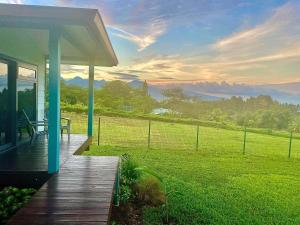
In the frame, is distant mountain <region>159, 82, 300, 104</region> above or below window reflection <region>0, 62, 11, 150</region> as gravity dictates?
above

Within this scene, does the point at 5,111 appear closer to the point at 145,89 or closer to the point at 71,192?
the point at 71,192

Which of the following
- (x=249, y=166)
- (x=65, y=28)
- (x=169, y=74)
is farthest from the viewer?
(x=169, y=74)

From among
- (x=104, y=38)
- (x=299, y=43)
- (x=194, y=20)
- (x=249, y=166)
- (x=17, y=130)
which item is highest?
(x=194, y=20)

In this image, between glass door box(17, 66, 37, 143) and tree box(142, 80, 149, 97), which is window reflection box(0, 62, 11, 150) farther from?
tree box(142, 80, 149, 97)

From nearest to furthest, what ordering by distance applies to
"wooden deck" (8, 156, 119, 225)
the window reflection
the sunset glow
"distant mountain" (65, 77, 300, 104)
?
"wooden deck" (8, 156, 119, 225), the window reflection, the sunset glow, "distant mountain" (65, 77, 300, 104)

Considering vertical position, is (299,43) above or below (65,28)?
above

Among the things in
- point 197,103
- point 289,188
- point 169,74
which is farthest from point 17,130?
point 197,103

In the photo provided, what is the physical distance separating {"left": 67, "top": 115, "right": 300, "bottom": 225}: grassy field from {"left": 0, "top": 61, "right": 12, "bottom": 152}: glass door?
342 cm

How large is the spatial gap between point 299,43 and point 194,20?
605 centimetres

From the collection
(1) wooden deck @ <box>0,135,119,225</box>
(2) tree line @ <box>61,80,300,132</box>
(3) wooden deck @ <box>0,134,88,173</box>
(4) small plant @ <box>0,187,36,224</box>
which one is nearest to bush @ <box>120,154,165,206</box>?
(1) wooden deck @ <box>0,135,119,225</box>

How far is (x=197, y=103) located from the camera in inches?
1104

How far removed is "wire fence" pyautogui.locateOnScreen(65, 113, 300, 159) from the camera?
47.2ft

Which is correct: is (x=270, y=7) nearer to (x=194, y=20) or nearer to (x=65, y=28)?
(x=194, y=20)

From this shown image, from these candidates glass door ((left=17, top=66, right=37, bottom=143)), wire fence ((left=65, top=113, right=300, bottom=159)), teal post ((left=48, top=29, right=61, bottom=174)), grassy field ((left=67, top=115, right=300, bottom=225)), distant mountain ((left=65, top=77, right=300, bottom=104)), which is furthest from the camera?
distant mountain ((left=65, top=77, right=300, bottom=104))
